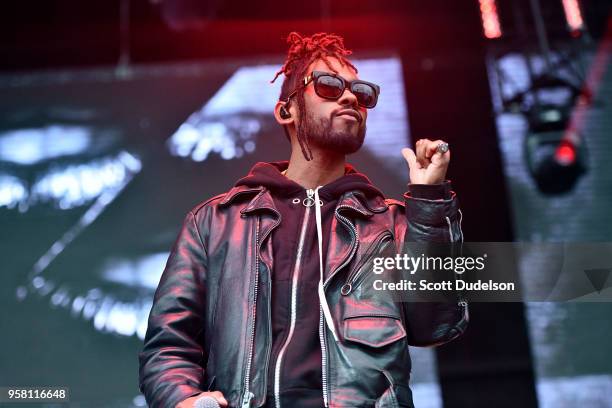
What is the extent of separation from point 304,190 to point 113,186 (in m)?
1.64

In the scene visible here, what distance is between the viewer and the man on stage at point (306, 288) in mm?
1653

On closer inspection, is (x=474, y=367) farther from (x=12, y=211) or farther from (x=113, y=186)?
(x=12, y=211)

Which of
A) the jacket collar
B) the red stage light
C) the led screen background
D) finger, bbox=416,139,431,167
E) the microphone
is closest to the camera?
the microphone

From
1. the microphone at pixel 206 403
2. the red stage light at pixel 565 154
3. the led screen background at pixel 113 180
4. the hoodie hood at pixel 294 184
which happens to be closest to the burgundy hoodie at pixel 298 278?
the hoodie hood at pixel 294 184

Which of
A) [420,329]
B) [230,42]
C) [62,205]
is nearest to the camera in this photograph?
[420,329]

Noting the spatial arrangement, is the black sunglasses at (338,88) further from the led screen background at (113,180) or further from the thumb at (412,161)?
the led screen background at (113,180)

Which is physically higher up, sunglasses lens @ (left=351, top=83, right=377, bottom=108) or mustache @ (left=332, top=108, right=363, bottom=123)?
sunglasses lens @ (left=351, top=83, right=377, bottom=108)

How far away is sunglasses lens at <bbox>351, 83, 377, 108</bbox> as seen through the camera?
2062mm

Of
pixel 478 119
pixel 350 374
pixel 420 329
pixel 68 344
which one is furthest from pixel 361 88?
pixel 68 344

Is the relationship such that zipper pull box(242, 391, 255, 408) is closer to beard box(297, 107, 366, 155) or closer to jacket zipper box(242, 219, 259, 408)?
jacket zipper box(242, 219, 259, 408)

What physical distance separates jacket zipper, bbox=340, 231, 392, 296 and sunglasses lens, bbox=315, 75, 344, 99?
424 millimetres

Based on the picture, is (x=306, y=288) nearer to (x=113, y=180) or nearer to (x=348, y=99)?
(x=348, y=99)

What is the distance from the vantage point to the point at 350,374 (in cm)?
A: 165

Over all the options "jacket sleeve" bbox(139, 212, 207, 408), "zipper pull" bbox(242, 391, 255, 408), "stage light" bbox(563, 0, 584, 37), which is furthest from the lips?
"stage light" bbox(563, 0, 584, 37)
